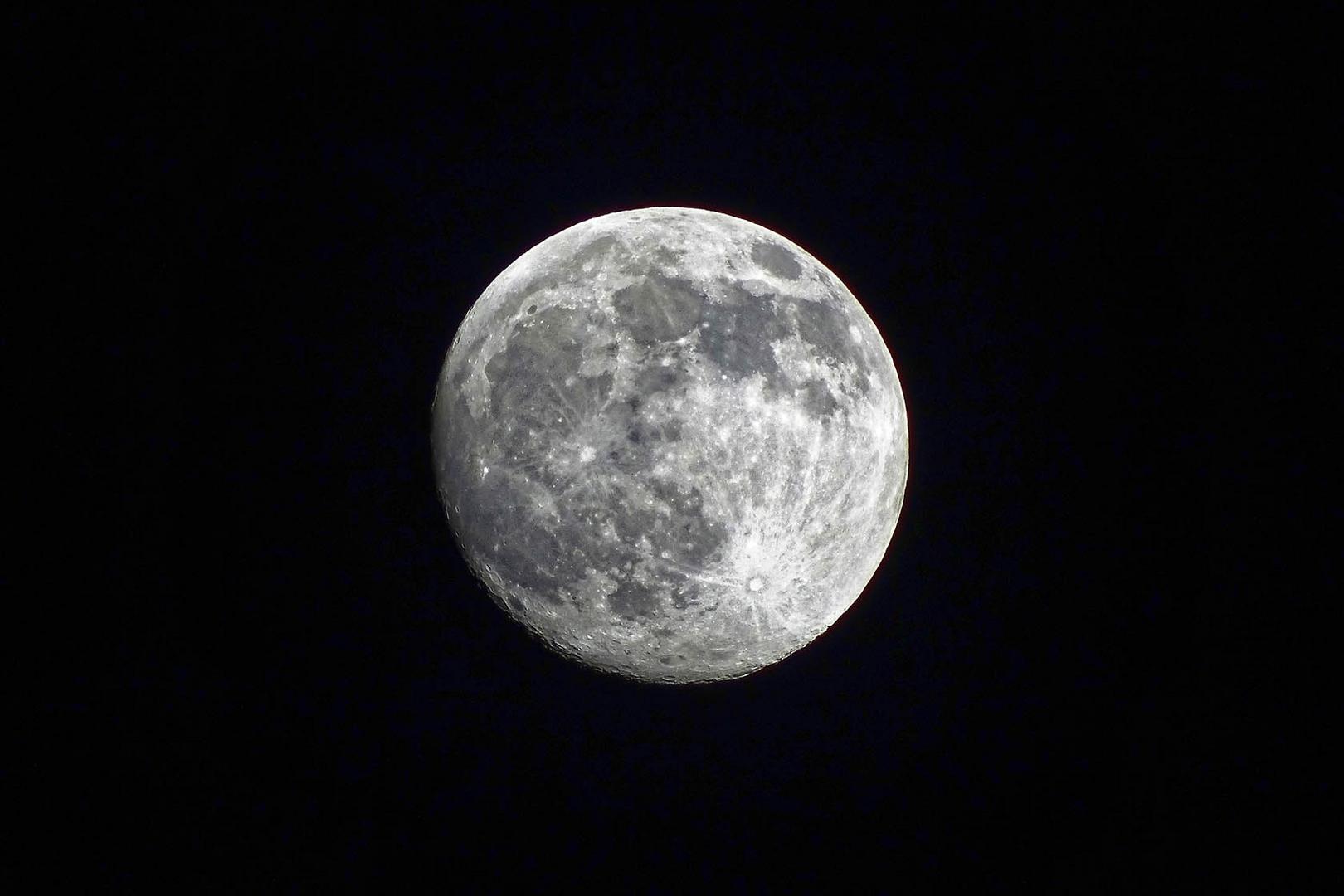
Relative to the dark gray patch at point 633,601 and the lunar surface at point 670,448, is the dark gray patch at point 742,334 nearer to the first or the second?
the lunar surface at point 670,448

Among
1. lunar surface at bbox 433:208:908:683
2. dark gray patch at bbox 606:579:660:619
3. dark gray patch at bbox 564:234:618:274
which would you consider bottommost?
dark gray patch at bbox 606:579:660:619

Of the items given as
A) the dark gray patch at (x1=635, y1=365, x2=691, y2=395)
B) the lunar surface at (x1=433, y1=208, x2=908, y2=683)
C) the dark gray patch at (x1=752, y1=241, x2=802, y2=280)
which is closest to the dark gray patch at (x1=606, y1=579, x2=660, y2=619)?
the lunar surface at (x1=433, y1=208, x2=908, y2=683)

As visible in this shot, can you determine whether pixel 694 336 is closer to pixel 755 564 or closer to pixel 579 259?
pixel 579 259

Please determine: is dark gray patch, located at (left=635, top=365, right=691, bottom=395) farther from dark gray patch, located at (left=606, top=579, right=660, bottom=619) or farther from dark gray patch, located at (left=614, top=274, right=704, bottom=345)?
dark gray patch, located at (left=606, top=579, right=660, bottom=619)

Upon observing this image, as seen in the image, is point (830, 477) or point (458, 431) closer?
point (830, 477)

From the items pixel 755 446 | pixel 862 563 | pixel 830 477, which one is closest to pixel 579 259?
pixel 755 446

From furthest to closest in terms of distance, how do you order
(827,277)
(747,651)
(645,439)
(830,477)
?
(827,277) < (747,651) < (830,477) < (645,439)

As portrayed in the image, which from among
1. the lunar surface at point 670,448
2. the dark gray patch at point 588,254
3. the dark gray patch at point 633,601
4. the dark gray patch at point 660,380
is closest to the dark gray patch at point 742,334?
the lunar surface at point 670,448
